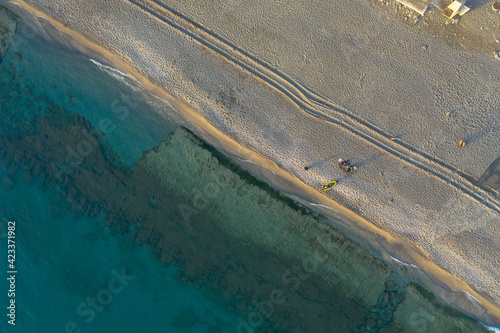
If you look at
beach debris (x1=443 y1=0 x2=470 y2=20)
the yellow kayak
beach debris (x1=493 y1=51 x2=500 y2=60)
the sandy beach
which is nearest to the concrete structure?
the sandy beach

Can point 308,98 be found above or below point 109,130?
above

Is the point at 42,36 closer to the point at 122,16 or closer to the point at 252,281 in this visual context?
the point at 122,16

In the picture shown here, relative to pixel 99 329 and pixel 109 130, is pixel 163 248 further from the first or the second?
pixel 109 130

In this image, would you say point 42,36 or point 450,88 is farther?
point 42,36

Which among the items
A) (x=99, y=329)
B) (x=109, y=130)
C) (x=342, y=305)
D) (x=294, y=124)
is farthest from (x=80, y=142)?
(x=342, y=305)

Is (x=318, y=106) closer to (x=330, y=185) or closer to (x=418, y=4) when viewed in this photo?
(x=330, y=185)

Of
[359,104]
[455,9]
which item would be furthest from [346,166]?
[455,9]

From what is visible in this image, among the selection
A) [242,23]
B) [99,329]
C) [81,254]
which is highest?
[242,23]

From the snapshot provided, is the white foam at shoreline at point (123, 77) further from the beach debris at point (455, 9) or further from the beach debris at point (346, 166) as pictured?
the beach debris at point (455, 9)
